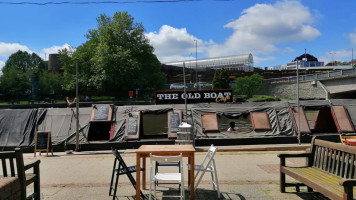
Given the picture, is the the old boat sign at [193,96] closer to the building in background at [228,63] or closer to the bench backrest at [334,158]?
the bench backrest at [334,158]

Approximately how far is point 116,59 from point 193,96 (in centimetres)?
3785

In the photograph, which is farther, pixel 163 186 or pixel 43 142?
pixel 43 142

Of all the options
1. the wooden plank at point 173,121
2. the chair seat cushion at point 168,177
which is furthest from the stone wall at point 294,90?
the chair seat cushion at point 168,177

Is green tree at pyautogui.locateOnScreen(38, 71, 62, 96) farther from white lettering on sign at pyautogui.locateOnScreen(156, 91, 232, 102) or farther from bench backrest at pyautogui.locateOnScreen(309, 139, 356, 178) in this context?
bench backrest at pyautogui.locateOnScreen(309, 139, 356, 178)

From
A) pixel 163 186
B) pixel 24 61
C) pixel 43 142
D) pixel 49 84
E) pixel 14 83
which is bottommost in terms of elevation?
pixel 163 186

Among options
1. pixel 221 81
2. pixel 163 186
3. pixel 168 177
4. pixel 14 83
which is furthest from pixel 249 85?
pixel 168 177

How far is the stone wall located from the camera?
5117 centimetres

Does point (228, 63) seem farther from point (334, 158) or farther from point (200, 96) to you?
point (334, 158)

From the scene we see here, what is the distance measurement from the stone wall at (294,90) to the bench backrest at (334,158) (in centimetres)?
4809

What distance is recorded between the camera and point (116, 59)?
2096 inches

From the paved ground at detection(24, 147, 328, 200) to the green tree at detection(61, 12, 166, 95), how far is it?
1676 inches

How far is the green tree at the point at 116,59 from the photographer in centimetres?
5403

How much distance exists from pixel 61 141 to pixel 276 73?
294ft

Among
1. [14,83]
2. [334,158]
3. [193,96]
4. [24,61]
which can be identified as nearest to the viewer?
[334,158]
